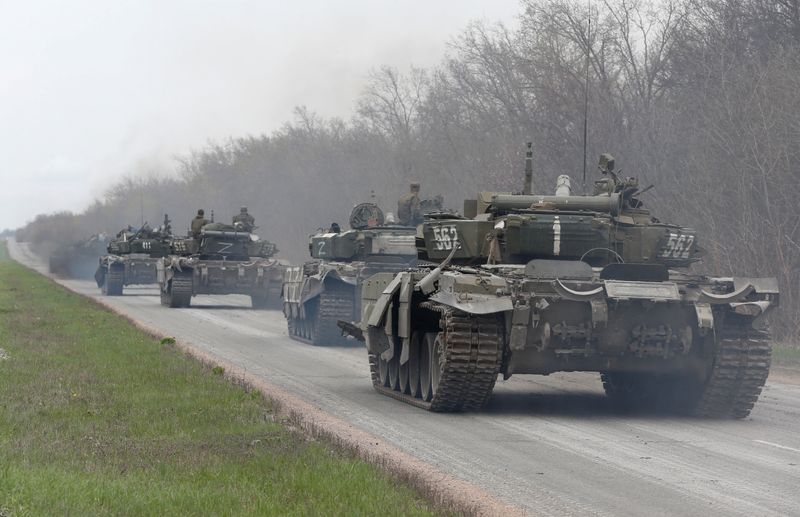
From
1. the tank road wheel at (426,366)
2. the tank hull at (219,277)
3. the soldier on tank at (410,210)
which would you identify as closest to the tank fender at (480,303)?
the tank road wheel at (426,366)

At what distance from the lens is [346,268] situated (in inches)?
936

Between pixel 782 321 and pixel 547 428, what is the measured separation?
43.2 feet

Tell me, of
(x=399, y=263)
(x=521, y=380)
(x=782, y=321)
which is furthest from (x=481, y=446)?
(x=782, y=321)

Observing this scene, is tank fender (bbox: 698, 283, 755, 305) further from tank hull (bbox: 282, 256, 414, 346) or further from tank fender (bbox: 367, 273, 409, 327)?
tank hull (bbox: 282, 256, 414, 346)

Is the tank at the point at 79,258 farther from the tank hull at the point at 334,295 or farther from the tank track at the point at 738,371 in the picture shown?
the tank track at the point at 738,371

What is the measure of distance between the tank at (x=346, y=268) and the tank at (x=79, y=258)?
122ft

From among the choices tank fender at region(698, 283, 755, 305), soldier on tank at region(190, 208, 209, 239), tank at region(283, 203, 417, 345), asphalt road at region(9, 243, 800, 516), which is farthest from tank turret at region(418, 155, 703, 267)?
soldier on tank at region(190, 208, 209, 239)

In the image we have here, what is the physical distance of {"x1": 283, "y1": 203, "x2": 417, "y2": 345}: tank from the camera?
23656mm

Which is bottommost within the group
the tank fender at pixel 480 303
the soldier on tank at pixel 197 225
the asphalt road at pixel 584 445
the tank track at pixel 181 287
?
the asphalt road at pixel 584 445

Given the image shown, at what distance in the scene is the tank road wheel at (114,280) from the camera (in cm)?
4288

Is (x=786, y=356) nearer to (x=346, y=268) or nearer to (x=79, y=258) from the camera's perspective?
(x=346, y=268)

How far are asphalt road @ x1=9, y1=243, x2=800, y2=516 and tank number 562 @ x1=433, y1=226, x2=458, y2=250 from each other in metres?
1.76

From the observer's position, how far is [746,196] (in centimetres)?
2508

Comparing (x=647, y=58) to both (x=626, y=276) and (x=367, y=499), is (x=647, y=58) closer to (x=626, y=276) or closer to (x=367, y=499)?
(x=626, y=276)
